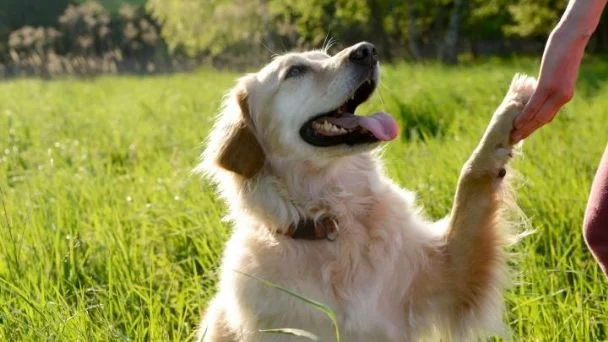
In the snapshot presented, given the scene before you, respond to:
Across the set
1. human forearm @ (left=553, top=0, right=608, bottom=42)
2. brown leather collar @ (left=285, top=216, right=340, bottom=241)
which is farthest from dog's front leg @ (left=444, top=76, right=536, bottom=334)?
human forearm @ (left=553, top=0, right=608, bottom=42)

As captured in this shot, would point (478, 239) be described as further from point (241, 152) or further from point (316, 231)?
point (241, 152)

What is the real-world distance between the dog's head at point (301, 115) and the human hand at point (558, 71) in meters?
0.73

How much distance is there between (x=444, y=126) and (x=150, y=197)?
3818mm

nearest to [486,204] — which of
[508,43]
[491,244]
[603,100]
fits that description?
[491,244]

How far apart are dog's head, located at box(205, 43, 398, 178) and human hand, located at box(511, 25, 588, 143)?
0.73 metres

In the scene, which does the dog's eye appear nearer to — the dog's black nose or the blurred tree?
the dog's black nose

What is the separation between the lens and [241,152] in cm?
322

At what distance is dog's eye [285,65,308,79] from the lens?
347 cm

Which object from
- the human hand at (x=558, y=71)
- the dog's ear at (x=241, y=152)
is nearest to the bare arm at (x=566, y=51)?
the human hand at (x=558, y=71)

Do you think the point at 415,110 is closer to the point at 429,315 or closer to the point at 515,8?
the point at 429,315

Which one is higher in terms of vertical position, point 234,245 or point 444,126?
point 234,245

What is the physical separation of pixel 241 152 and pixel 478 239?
3.03 ft

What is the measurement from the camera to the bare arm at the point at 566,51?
2.19 meters

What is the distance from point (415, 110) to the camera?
8914 millimetres
